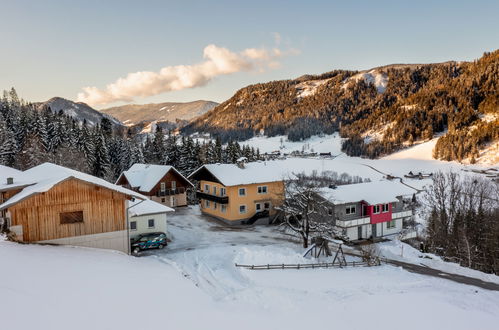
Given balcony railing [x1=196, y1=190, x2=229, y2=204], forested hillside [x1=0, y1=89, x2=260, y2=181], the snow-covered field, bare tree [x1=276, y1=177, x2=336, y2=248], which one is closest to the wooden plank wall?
the snow-covered field

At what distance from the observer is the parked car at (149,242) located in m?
28.6

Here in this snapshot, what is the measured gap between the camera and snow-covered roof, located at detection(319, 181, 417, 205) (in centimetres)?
4150

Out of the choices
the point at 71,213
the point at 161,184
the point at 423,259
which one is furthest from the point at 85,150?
the point at 423,259

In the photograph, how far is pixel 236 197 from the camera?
4319cm

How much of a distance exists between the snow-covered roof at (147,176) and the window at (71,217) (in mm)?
26959

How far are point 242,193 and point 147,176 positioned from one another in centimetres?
1805

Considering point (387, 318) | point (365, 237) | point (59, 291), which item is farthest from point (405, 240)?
point (59, 291)

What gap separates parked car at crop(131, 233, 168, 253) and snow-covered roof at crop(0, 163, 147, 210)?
546 centimetres

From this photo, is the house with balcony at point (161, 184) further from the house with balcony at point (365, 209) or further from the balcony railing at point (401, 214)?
the balcony railing at point (401, 214)

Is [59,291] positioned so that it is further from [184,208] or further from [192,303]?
[184,208]

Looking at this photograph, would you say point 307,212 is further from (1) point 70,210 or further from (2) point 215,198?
(1) point 70,210

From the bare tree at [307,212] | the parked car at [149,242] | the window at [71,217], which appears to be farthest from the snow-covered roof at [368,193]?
the window at [71,217]

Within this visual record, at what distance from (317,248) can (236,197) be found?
1556 centimetres

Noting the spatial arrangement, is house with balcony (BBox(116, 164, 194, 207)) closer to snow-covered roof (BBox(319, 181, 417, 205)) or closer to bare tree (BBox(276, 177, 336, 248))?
bare tree (BBox(276, 177, 336, 248))
